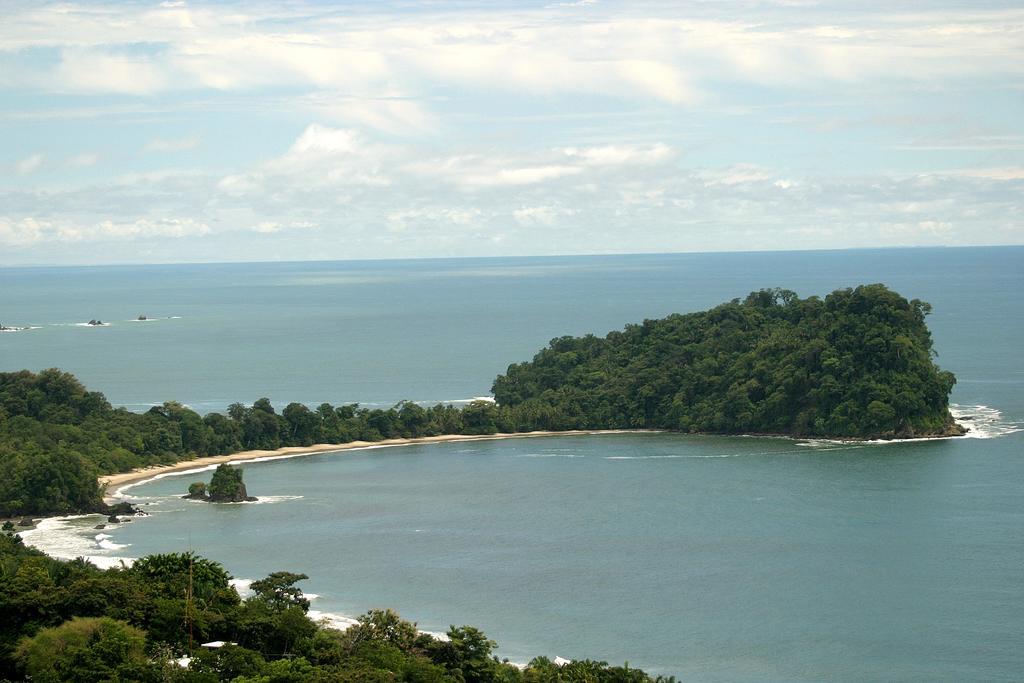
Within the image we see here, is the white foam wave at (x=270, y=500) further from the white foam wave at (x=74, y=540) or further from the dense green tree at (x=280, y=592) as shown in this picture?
the dense green tree at (x=280, y=592)

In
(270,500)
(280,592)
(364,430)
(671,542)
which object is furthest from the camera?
(364,430)

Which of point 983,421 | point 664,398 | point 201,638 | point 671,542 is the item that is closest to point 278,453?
point 664,398

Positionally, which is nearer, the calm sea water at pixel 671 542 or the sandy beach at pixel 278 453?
the calm sea water at pixel 671 542

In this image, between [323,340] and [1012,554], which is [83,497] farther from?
[323,340]

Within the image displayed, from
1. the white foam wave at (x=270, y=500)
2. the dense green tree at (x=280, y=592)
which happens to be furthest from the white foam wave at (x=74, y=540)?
the dense green tree at (x=280, y=592)

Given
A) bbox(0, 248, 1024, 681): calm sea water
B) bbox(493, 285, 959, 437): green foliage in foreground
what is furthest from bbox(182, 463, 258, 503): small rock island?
bbox(493, 285, 959, 437): green foliage in foreground

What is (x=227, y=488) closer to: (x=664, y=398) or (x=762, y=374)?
(x=664, y=398)

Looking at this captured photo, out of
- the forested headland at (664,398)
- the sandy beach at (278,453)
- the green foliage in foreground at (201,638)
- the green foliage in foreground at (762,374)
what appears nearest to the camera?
the green foliage in foreground at (201,638)
